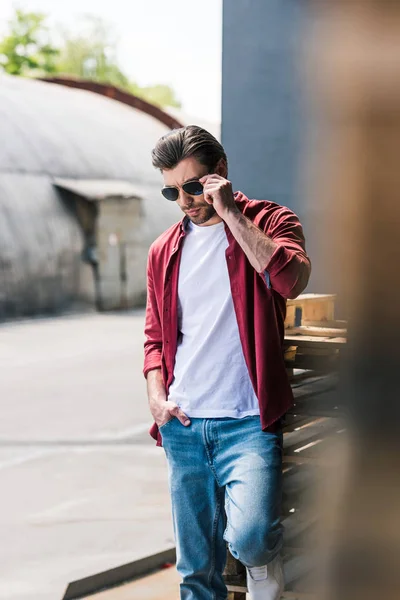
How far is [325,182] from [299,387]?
2203mm

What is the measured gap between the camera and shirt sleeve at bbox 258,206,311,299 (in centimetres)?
247

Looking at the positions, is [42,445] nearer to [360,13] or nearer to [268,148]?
[268,148]

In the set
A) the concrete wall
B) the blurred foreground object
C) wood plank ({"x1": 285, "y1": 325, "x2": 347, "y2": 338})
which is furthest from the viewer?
the concrete wall

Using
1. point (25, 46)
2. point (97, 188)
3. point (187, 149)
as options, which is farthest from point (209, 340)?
point (25, 46)

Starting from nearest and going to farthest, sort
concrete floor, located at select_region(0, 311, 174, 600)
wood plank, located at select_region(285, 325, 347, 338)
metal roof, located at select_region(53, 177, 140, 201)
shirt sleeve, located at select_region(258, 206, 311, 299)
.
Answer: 1. shirt sleeve, located at select_region(258, 206, 311, 299)
2. wood plank, located at select_region(285, 325, 347, 338)
3. concrete floor, located at select_region(0, 311, 174, 600)
4. metal roof, located at select_region(53, 177, 140, 201)

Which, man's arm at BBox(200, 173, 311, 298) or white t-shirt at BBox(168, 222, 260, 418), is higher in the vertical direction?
man's arm at BBox(200, 173, 311, 298)

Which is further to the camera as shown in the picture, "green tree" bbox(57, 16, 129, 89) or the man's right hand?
"green tree" bbox(57, 16, 129, 89)

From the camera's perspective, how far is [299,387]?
10.4ft

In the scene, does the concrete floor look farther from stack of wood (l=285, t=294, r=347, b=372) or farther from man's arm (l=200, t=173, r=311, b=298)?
man's arm (l=200, t=173, r=311, b=298)

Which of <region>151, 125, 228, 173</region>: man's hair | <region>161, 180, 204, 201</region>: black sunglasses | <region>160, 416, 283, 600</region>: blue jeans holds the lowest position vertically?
<region>160, 416, 283, 600</region>: blue jeans

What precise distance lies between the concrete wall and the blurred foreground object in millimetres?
3947

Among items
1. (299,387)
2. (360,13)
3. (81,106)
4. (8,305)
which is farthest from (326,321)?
(81,106)

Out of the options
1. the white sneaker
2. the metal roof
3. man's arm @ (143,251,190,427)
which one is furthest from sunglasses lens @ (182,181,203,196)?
the metal roof

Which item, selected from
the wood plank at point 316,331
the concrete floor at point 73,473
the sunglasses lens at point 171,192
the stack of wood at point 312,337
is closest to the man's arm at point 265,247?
the sunglasses lens at point 171,192
